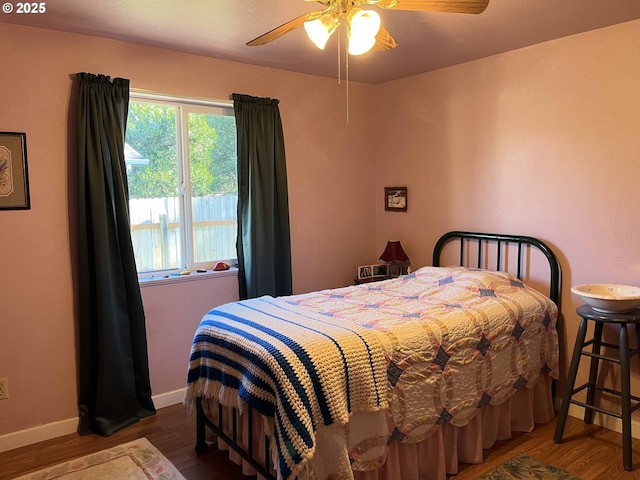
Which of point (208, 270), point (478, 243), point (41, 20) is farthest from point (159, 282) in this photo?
point (478, 243)

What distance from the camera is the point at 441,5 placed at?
5.94 ft

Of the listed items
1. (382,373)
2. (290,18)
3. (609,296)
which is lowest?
(382,373)

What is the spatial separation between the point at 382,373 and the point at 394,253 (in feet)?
6.33

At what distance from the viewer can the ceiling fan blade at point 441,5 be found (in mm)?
1766

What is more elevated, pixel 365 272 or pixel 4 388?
pixel 365 272

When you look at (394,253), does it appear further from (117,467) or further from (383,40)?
(117,467)

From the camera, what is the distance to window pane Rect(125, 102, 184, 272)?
3.25 metres

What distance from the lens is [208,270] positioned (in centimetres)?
359

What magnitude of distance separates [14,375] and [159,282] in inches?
38.1

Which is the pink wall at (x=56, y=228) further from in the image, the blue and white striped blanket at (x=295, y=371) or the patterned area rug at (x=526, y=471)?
the patterned area rug at (x=526, y=471)

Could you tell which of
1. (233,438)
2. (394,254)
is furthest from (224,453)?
(394,254)

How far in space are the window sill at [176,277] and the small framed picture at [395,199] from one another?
150 centimetres

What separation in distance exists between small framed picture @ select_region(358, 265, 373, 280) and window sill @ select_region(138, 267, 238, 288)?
1081 mm

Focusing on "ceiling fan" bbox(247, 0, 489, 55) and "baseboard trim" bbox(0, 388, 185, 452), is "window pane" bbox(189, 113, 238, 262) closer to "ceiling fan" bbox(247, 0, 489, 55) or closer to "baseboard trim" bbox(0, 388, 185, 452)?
"baseboard trim" bbox(0, 388, 185, 452)
